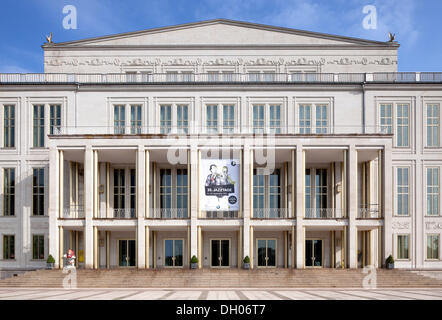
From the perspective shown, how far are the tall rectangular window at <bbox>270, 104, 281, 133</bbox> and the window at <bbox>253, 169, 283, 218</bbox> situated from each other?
380cm

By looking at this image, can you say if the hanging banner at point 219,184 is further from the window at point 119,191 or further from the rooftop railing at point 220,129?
the window at point 119,191

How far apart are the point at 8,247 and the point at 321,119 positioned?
2861cm

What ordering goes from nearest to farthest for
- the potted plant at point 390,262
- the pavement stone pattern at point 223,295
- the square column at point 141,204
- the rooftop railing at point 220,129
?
the pavement stone pattern at point 223,295 < the potted plant at point 390,262 < the square column at point 141,204 < the rooftop railing at point 220,129

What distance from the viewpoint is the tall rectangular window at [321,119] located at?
35.2 m

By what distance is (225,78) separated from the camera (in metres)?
35.7

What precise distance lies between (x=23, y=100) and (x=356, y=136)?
2773 cm

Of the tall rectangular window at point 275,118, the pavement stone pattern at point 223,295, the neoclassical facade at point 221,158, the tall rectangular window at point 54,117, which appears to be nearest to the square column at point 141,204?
the neoclassical facade at point 221,158

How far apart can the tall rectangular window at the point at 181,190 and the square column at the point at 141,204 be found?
4.58 m

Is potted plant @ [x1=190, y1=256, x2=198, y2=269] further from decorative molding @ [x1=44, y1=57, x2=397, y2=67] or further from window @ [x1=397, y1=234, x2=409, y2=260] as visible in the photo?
decorative molding @ [x1=44, y1=57, x2=397, y2=67]

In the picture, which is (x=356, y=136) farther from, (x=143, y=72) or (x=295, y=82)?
(x=143, y=72)

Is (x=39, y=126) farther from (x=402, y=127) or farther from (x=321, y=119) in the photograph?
(x=402, y=127)

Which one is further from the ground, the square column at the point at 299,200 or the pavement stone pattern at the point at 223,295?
the square column at the point at 299,200

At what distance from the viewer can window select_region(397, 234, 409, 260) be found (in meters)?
33.9

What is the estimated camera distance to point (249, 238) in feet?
101
